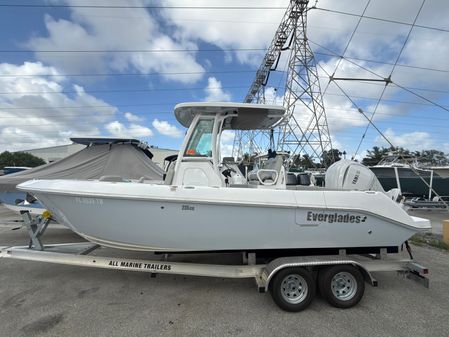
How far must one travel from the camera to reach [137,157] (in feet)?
24.4

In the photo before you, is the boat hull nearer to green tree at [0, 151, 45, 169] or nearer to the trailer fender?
the trailer fender

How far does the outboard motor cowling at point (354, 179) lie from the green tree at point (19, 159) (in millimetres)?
49733

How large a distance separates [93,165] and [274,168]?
15.5ft

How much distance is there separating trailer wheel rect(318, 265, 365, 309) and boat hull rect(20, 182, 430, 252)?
0.30 m

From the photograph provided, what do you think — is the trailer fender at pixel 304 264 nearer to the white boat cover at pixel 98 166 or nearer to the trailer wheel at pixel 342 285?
the trailer wheel at pixel 342 285

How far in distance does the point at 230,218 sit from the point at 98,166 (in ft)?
15.6

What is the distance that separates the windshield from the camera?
13.5 feet

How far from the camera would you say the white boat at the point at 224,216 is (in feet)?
11.3

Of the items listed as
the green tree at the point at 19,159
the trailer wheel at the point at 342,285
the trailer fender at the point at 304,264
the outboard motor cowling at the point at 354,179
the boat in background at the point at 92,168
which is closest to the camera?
the trailer fender at the point at 304,264

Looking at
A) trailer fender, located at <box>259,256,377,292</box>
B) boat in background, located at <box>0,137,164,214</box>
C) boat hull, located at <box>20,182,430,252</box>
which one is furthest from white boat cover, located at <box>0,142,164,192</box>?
trailer fender, located at <box>259,256,377,292</box>

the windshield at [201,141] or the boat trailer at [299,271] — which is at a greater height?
the windshield at [201,141]

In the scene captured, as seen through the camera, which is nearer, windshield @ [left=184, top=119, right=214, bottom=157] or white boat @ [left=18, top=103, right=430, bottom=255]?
white boat @ [left=18, top=103, right=430, bottom=255]

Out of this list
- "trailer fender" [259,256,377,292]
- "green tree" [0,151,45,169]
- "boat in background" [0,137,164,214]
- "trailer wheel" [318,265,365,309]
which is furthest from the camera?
"green tree" [0,151,45,169]

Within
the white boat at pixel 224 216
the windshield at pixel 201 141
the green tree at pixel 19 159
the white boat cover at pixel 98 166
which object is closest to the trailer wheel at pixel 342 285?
the white boat at pixel 224 216
